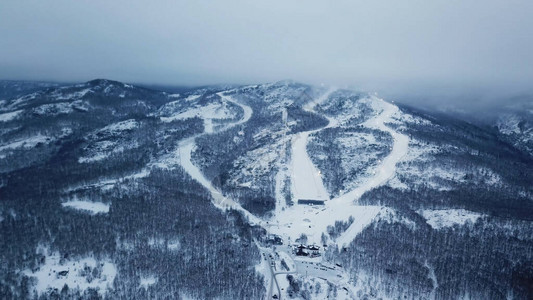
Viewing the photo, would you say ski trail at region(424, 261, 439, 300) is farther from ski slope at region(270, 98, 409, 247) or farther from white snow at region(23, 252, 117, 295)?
white snow at region(23, 252, 117, 295)

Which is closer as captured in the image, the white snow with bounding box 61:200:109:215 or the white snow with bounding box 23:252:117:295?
the white snow with bounding box 23:252:117:295

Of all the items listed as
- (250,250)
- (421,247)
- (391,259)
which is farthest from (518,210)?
(250,250)

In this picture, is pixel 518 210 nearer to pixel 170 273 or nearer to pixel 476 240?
pixel 476 240

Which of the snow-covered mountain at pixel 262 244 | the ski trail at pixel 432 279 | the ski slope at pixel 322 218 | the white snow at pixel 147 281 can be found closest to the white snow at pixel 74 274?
the snow-covered mountain at pixel 262 244

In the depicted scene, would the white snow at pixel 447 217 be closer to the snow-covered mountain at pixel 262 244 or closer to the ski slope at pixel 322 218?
the snow-covered mountain at pixel 262 244

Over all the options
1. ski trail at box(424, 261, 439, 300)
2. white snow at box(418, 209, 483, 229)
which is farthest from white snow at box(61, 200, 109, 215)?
white snow at box(418, 209, 483, 229)

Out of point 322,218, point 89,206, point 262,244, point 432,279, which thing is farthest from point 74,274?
point 432,279
